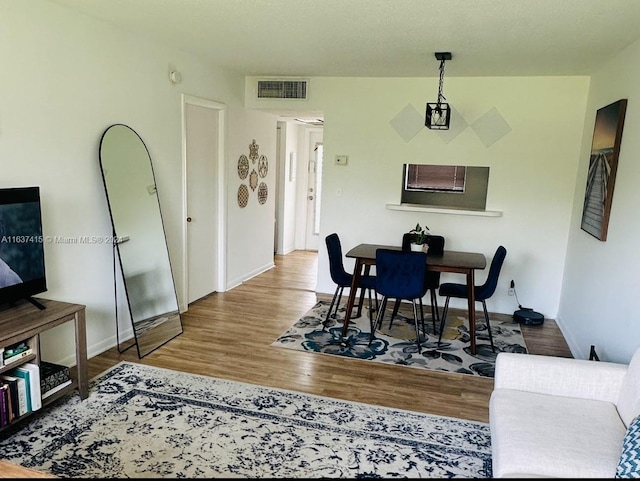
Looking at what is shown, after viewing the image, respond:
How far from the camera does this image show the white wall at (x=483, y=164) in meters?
4.72

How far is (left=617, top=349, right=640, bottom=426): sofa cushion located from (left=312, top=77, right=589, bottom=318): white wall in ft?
9.59

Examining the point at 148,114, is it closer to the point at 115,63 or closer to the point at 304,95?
the point at 115,63

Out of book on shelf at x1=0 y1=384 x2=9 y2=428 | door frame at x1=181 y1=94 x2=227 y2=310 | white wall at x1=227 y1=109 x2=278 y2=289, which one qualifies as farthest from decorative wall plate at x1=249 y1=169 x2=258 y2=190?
book on shelf at x1=0 y1=384 x2=9 y2=428

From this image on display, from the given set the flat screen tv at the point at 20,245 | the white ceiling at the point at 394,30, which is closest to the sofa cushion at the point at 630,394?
the white ceiling at the point at 394,30

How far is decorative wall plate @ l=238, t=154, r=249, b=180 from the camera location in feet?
18.3

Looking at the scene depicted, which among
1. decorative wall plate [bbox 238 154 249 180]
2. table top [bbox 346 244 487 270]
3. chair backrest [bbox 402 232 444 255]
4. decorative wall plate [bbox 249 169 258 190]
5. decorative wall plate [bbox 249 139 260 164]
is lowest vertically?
table top [bbox 346 244 487 270]

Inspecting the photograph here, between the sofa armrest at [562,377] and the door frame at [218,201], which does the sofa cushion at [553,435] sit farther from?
the door frame at [218,201]

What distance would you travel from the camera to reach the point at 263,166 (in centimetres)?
627

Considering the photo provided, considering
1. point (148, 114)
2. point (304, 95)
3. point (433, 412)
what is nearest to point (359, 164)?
point (304, 95)

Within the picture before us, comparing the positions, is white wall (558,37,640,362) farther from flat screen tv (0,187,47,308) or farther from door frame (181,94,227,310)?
door frame (181,94,227,310)

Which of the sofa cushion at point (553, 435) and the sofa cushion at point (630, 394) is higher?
the sofa cushion at point (630, 394)

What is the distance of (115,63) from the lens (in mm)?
3572

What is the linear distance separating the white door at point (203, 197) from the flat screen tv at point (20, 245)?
191 cm

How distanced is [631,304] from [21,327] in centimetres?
340
